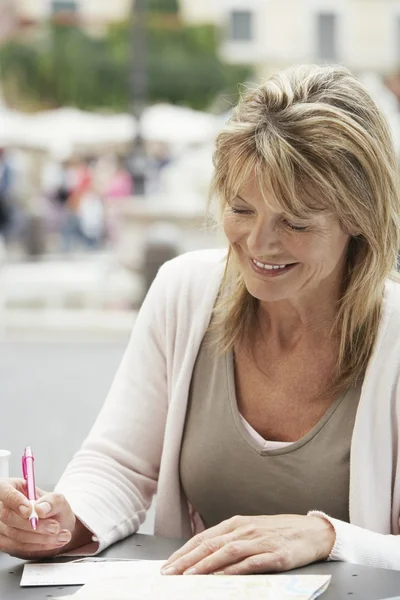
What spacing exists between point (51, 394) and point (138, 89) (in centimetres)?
835

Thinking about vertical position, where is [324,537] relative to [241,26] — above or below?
above

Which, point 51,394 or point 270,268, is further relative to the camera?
point 51,394

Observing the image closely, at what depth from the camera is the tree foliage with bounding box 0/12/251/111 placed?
38000 millimetres

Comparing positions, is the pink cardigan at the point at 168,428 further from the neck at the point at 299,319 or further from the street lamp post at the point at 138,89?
the street lamp post at the point at 138,89

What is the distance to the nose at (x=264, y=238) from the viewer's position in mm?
2104

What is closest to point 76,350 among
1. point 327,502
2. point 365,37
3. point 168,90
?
point 327,502

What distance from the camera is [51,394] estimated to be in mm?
6719

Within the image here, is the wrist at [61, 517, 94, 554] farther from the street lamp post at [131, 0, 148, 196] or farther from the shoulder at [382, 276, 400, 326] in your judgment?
the street lamp post at [131, 0, 148, 196]

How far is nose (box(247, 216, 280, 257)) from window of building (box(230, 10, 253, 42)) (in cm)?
4274

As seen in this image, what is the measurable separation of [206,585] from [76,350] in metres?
6.75

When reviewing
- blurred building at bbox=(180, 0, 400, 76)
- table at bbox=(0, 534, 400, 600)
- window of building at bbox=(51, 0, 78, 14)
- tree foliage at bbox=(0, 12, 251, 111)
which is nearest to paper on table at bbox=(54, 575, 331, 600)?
table at bbox=(0, 534, 400, 600)

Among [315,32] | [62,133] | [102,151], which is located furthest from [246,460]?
[315,32]

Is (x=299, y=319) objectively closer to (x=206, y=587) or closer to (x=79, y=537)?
(x=79, y=537)

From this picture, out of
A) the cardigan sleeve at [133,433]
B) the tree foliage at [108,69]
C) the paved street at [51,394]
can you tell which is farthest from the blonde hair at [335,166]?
the tree foliage at [108,69]
